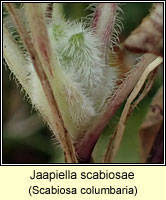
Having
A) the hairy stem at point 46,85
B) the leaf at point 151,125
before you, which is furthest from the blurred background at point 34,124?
the hairy stem at point 46,85

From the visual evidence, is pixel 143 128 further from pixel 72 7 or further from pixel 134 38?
pixel 72 7

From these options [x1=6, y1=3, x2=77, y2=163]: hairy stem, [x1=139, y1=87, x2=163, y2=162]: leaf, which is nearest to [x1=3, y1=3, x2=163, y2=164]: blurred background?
[x1=139, y1=87, x2=163, y2=162]: leaf

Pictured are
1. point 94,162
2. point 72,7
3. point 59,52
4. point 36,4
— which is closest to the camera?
point 36,4

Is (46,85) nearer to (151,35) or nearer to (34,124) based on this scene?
(151,35)

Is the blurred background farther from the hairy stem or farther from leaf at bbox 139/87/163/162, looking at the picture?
the hairy stem

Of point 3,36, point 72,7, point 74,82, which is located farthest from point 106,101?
point 72,7

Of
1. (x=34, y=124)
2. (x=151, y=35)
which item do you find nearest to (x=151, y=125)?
(x=151, y=35)
